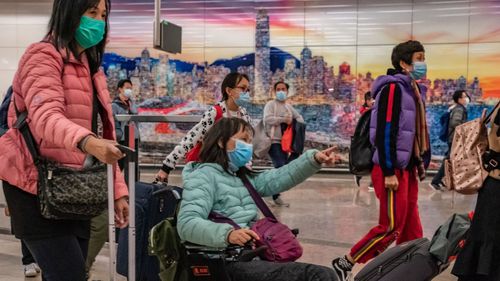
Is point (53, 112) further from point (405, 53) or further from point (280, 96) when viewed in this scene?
point (280, 96)

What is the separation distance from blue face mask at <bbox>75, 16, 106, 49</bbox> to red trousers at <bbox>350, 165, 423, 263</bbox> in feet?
7.49

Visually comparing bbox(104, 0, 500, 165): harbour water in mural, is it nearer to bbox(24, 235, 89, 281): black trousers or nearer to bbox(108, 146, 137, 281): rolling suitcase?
bbox(108, 146, 137, 281): rolling suitcase

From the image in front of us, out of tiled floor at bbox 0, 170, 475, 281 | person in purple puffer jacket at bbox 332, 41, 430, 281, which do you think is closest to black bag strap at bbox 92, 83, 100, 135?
person in purple puffer jacket at bbox 332, 41, 430, 281

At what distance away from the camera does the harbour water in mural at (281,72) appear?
1028 centimetres

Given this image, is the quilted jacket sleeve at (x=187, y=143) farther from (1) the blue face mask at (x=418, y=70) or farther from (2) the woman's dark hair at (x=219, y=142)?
(1) the blue face mask at (x=418, y=70)

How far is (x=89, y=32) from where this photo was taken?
6.34ft

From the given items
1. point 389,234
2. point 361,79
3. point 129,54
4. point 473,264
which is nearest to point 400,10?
point 361,79

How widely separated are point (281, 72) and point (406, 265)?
8.18 m

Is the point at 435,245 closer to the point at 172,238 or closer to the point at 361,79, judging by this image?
the point at 172,238

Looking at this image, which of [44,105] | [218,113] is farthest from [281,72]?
[44,105]

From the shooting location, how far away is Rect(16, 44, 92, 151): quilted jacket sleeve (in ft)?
5.28

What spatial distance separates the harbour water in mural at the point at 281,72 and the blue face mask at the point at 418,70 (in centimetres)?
668

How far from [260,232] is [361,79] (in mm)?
8511

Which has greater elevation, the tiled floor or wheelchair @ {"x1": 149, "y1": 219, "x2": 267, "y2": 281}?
wheelchair @ {"x1": 149, "y1": 219, "x2": 267, "y2": 281}
